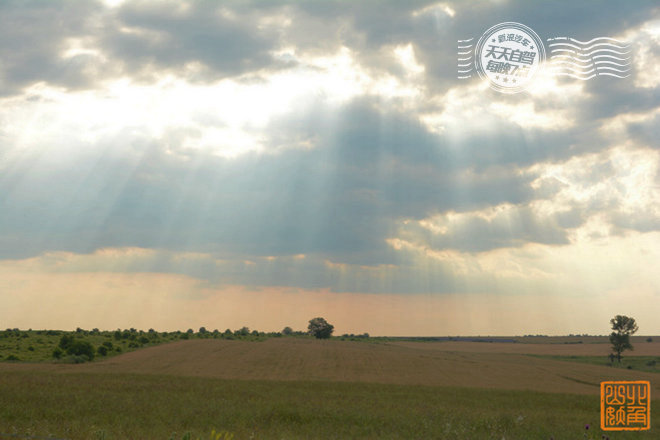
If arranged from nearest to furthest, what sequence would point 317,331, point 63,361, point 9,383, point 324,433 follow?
point 324,433 → point 9,383 → point 63,361 → point 317,331

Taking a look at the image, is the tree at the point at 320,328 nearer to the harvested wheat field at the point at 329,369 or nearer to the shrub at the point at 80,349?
the harvested wheat field at the point at 329,369

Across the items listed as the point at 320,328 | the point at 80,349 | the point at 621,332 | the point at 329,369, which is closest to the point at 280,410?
the point at 329,369

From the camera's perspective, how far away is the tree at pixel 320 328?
584 feet

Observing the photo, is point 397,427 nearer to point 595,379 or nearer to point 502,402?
point 502,402

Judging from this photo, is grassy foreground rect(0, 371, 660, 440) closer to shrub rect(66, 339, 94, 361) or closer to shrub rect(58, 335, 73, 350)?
shrub rect(66, 339, 94, 361)

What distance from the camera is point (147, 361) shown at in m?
66.8

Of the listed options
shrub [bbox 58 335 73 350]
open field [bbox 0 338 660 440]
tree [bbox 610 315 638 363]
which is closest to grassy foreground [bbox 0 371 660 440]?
open field [bbox 0 338 660 440]

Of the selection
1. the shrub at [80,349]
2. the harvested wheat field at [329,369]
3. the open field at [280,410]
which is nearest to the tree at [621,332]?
the harvested wheat field at [329,369]

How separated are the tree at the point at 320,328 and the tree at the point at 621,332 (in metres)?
90.3

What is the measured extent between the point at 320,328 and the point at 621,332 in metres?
95.1

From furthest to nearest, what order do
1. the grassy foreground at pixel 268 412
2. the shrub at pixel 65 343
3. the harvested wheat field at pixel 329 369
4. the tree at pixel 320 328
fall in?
the tree at pixel 320 328
the shrub at pixel 65 343
the harvested wheat field at pixel 329 369
the grassy foreground at pixel 268 412

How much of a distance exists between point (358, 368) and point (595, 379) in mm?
34276

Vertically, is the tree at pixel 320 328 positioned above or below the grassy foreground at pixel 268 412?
below

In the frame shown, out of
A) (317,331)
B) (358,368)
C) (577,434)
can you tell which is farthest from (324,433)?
(317,331)
